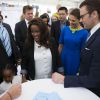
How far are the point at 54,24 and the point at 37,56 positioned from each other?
61.5 inches

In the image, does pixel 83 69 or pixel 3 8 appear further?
pixel 3 8

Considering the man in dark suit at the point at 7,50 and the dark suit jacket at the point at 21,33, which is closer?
the man in dark suit at the point at 7,50

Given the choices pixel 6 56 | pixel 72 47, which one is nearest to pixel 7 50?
pixel 6 56

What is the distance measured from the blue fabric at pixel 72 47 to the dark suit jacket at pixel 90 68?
1.34m

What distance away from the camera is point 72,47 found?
9.64 ft

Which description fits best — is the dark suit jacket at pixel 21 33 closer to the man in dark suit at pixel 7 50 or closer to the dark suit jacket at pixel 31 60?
the man in dark suit at pixel 7 50

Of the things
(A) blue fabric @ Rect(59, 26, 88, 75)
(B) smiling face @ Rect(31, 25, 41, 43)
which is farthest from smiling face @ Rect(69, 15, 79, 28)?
(B) smiling face @ Rect(31, 25, 41, 43)

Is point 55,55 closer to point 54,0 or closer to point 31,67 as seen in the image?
point 31,67

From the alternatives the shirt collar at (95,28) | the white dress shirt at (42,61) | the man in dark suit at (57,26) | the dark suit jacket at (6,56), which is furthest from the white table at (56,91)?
the man in dark suit at (57,26)

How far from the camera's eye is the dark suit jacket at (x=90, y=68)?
4.57 ft

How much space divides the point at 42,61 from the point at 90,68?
3.20 feet

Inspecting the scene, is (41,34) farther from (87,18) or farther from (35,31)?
(87,18)

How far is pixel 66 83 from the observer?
1512 mm

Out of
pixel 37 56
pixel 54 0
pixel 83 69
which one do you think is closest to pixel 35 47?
pixel 37 56
